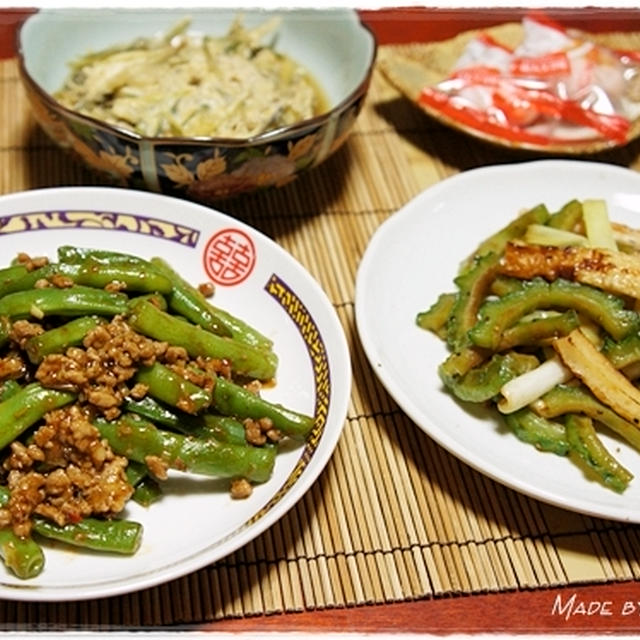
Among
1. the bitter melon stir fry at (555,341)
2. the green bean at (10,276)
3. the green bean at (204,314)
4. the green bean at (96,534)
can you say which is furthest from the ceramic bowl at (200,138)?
the green bean at (96,534)

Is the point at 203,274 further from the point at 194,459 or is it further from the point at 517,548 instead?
the point at 517,548

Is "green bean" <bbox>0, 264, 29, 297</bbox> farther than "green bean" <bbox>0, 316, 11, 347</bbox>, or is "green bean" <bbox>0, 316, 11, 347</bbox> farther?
"green bean" <bbox>0, 264, 29, 297</bbox>

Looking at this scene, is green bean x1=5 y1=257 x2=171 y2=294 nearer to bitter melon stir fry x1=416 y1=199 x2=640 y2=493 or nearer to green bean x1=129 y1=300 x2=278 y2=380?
green bean x1=129 y1=300 x2=278 y2=380

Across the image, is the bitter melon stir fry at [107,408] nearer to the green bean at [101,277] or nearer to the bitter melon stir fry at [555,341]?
the green bean at [101,277]

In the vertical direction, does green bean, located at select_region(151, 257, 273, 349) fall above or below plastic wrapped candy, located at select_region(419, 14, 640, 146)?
below

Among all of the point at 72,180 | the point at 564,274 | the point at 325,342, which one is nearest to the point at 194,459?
→ the point at 325,342

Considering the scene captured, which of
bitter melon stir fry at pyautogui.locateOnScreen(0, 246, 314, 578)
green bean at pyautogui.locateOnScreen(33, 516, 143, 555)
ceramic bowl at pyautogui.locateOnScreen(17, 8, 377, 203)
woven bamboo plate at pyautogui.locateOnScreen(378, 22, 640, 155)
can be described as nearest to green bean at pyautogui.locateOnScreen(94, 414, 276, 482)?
bitter melon stir fry at pyautogui.locateOnScreen(0, 246, 314, 578)
